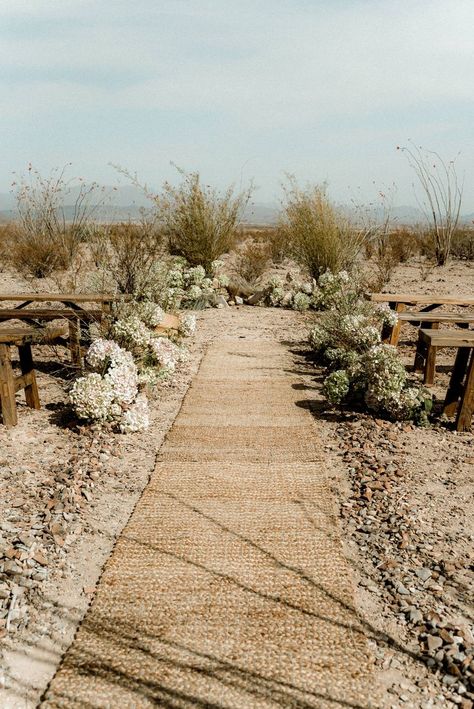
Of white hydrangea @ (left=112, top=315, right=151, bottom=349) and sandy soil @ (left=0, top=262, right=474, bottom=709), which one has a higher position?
white hydrangea @ (left=112, top=315, right=151, bottom=349)

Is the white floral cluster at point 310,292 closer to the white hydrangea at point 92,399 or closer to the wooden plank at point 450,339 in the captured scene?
the wooden plank at point 450,339

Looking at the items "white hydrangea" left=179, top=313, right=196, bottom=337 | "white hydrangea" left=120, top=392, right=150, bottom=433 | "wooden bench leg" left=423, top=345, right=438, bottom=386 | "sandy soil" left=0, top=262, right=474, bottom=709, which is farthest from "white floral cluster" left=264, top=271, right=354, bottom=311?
"white hydrangea" left=120, top=392, right=150, bottom=433

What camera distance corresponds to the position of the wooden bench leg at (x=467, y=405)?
377cm

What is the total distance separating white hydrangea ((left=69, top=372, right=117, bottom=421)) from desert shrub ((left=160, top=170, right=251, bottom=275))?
5704 mm

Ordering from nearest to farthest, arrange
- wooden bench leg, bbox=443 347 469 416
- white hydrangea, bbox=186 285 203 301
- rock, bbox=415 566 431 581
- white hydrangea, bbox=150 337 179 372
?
rock, bbox=415 566 431 581, wooden bench leg, bbox=443 347 469 416, white hydrangea, bbox=150 337 179 372, white hydrangea, bbox=186 285 203 301

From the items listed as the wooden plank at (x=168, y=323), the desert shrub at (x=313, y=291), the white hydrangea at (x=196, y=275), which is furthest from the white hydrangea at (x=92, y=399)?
the white hydrangea at (x=196, y=275)

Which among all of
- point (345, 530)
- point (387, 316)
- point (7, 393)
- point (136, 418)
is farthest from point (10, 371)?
point (387, 316)

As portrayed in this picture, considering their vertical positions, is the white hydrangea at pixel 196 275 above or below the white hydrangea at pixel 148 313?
below

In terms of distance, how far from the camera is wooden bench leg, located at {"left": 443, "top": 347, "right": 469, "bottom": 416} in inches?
158

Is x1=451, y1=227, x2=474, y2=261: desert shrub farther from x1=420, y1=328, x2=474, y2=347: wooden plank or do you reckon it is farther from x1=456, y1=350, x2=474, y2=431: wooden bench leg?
x1=456, y1=350, x2=474, y2=431: wooden bench leg

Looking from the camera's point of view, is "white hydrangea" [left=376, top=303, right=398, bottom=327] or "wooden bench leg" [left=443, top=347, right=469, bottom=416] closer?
"wooden bench leg" [left=443, top=347, right=469, bottom=416]

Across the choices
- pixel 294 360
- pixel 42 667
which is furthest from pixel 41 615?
pixel 294 360

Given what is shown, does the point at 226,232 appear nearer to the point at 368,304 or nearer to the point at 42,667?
the point at 368,304

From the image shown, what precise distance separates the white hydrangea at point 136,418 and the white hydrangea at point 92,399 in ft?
0.30
